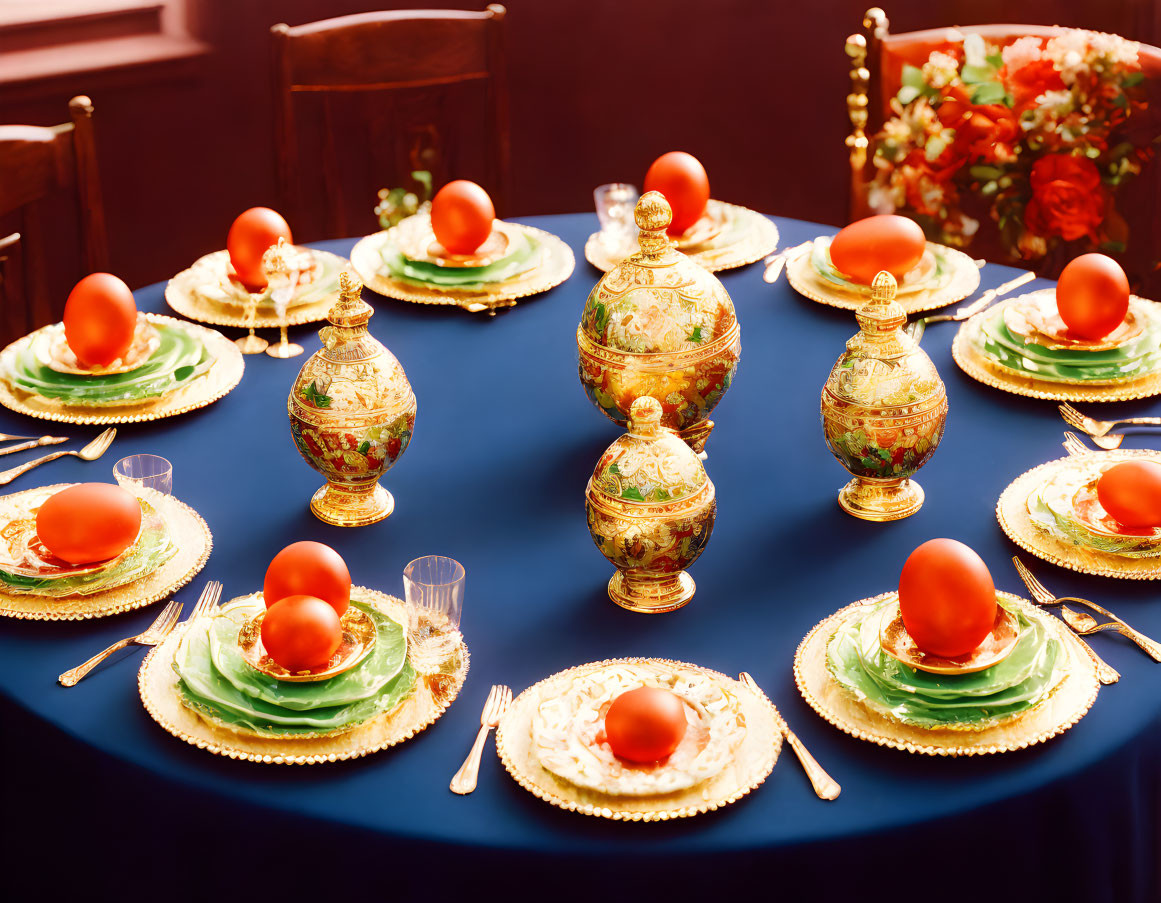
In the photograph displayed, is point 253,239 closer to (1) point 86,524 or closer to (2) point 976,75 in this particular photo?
(1) point 86,524

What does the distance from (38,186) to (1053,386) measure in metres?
1.73

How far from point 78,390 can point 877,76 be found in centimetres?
→ 167

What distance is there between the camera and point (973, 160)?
7.99 ft

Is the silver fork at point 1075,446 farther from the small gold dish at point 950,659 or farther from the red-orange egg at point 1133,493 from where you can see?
the small gold dish at point 950,659

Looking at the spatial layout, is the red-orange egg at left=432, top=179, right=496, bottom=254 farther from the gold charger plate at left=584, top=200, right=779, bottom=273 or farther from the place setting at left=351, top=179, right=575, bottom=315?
the gold charger plate at left=584, top=200, right=779, bottom=273

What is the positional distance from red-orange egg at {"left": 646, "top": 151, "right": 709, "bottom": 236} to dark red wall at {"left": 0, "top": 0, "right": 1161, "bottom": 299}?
63.8 inches

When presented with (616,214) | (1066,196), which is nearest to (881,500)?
(616,214)

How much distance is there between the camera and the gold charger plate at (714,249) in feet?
7.61

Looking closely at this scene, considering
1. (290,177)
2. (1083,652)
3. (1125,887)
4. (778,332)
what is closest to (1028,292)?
(778,332)

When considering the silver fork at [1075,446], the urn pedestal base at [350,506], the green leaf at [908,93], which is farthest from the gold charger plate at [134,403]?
the green leaf at [908,93]

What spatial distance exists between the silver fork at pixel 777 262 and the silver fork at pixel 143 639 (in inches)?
47.6

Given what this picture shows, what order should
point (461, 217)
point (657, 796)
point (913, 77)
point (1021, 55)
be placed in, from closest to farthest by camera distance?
1. point (657, 796)
2. point (461, 217)
3. point (1021, 55)
4. point (913, 77)

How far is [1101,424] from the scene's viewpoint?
1828 mm

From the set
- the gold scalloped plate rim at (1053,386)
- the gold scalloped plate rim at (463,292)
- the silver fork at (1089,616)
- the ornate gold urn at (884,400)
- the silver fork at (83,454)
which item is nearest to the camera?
the silver fork at (1089,616)
